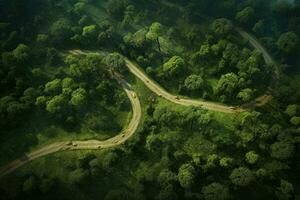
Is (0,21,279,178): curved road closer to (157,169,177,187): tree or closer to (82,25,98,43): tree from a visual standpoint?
(82,25,98,43): tree

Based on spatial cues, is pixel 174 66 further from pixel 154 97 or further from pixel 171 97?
pixel 154 97

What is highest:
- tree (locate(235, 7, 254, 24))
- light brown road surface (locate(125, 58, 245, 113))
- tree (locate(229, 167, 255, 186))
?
tree (locate(235, 7, 254, 24))

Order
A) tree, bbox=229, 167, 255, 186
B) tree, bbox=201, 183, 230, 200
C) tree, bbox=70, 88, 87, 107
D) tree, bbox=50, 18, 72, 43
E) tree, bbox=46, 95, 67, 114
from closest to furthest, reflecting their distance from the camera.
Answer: tree, bbox=201, 183, 230, 200
tree, bbox=229, 167, 255, 186
tree, bbox=46, 95, 67, 114
tree, bbox=70, 88, 87, 107
tree, bbox=50, 18, 72, 43

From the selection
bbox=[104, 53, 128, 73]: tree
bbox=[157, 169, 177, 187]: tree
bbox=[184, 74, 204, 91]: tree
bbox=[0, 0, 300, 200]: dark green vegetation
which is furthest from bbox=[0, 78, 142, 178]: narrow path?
bbox=[157, 169, 177, 187]: tree

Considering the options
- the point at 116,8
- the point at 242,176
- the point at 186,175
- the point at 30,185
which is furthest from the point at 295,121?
the point at 30,185

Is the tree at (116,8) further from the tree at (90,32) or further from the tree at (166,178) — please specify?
the tree at (166,178)

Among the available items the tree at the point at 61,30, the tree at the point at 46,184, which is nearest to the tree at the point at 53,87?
the tree at the point at 61,30
